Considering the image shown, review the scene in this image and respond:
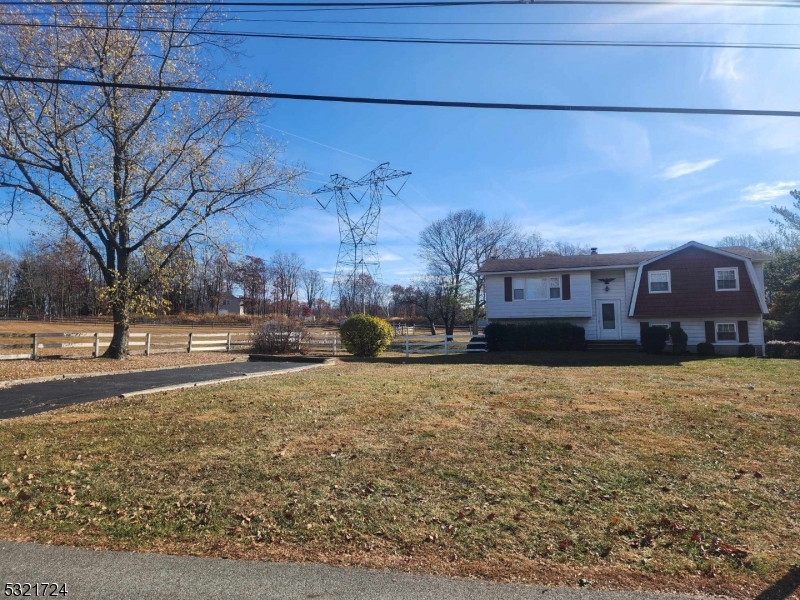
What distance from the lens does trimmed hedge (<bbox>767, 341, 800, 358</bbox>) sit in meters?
21.2

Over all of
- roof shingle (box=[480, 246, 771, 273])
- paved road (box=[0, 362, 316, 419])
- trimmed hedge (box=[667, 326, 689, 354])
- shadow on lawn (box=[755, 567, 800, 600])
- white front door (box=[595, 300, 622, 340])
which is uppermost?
roof shingle (box=[480, 246, 771, 273])

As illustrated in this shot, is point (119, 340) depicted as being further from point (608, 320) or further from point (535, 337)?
point (608, 320)

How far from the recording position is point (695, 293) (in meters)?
23.2

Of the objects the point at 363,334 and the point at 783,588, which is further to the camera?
the point at 363,334

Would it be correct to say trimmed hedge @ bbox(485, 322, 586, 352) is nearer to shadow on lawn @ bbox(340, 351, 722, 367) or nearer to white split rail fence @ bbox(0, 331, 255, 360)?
shadow on lawn @ bbox(340, 351, 722, 367)

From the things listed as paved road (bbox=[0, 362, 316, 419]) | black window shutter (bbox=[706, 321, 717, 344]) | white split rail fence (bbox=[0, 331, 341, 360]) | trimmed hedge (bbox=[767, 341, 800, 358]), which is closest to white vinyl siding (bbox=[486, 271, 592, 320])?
black window shutter (bbox=[706, 321, 717, 344])

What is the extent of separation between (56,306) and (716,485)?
3654 inches

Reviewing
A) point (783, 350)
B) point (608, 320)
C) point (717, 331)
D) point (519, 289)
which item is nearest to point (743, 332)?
point (717, 331)

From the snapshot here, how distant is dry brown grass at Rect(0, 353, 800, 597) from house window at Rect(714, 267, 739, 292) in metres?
15.9

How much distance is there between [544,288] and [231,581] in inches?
989

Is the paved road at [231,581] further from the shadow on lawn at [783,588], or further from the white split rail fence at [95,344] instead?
the white split rail fence at [95,344]

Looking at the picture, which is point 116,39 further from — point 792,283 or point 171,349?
point 792,283

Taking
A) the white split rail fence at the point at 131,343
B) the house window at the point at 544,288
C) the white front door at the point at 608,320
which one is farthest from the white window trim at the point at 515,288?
the white split rail fence at the point at 131,343

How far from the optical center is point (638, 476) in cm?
535
